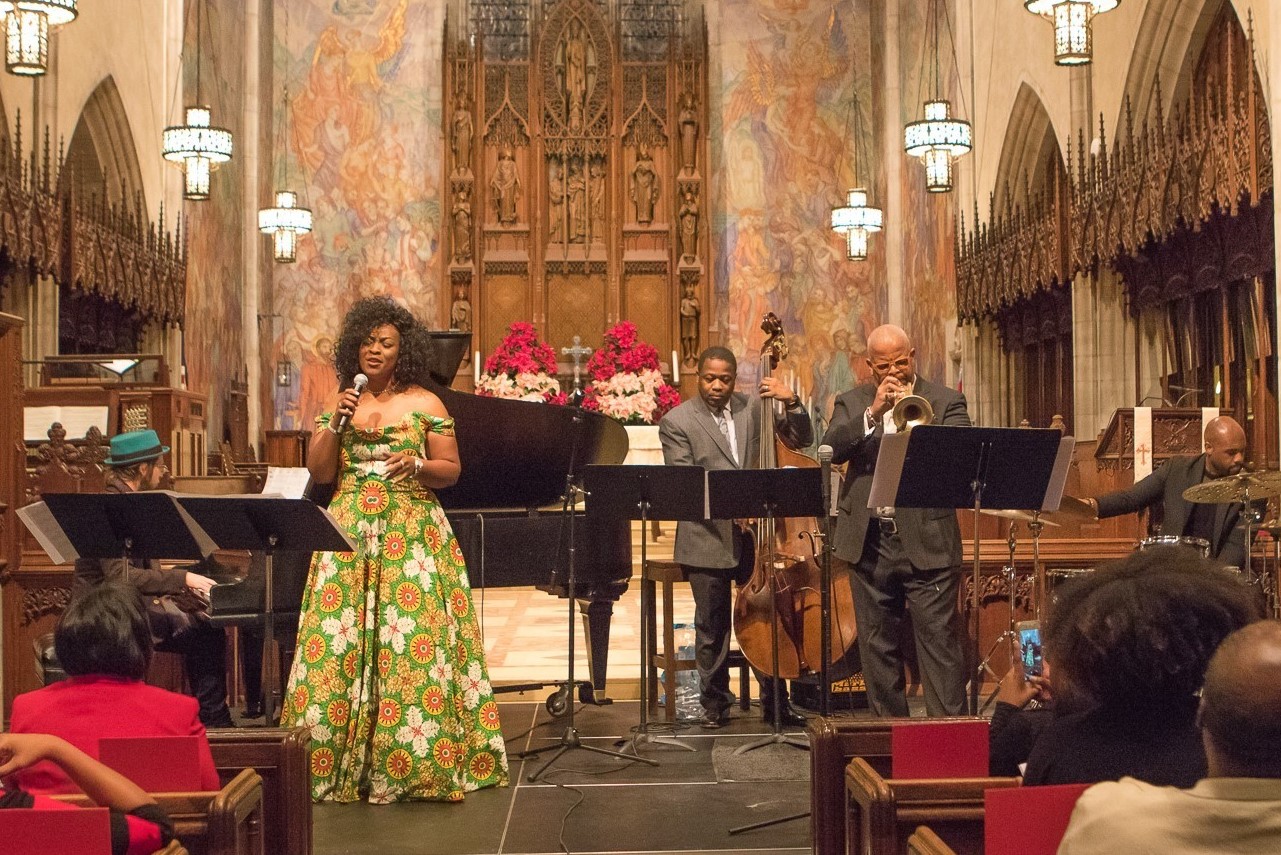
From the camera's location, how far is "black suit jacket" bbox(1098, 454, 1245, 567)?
6727 millimetres

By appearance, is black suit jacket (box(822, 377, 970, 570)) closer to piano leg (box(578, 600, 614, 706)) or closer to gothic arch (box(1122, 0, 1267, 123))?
piano leg (box(578, 600, 614, 706))

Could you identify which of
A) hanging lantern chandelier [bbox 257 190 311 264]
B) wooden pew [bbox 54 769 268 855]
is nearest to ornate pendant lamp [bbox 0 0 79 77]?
wooden pew [bbox 54 769 268 855]

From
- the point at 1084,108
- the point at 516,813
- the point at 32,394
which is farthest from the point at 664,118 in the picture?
the point at 516,813

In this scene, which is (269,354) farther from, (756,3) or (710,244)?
(756,3)

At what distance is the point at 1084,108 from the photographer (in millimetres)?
12648

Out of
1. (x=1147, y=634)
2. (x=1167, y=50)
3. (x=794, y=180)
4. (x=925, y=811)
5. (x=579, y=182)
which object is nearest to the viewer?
(x=1147, y=634)

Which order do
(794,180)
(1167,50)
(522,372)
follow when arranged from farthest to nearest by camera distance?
(794,180), (522,372), (1167,50)

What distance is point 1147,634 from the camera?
2146mm

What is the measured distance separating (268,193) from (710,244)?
6191mm

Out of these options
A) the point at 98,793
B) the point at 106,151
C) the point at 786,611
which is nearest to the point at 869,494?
the point at 786,611

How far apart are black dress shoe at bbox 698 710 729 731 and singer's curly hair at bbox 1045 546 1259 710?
431 cm

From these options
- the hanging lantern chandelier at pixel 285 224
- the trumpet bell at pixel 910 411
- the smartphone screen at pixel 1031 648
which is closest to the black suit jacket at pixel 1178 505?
the trumpet bell at pixel 910 411

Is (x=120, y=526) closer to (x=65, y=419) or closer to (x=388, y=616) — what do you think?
(x=388, y=616)

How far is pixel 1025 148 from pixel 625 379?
193 inches
